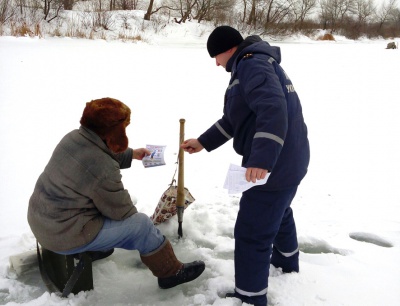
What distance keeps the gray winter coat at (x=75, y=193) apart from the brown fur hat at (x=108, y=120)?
3cm

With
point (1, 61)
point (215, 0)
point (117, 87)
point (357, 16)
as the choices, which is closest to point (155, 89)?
point (117, 87)

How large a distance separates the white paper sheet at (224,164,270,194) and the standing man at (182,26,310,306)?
4cm

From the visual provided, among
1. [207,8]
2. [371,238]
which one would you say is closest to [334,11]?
[207,8]

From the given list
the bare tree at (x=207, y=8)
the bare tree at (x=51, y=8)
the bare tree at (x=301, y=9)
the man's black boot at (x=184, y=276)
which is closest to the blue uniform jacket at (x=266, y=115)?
the man's black boot at (x=184, y=276)

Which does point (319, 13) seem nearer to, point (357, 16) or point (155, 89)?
point (357, 16)

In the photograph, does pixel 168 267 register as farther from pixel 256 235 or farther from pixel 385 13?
pixel 385 13

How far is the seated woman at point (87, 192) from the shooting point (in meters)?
1.70

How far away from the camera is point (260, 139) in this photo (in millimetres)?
1550

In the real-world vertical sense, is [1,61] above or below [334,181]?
above

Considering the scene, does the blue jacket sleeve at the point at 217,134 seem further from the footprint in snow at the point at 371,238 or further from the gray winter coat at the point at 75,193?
the footprint in snow at the point at 371,238

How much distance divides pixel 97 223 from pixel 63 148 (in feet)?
1.30

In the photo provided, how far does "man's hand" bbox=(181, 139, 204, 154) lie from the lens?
7.47 ft

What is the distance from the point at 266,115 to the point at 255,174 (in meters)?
0.26

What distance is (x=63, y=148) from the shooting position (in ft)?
5.69
